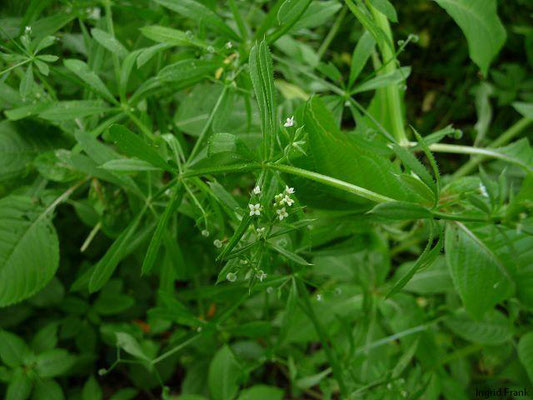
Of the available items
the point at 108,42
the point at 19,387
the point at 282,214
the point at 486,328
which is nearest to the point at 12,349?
the point at 19,387

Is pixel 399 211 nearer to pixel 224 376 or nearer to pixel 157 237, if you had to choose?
pixel 157 237

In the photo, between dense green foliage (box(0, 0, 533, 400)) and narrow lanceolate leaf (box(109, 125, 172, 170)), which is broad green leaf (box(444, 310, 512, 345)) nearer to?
dense green foliage (box(0, 0, 533, 400))

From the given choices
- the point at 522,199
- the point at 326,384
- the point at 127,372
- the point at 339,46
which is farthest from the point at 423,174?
the point at 339,46

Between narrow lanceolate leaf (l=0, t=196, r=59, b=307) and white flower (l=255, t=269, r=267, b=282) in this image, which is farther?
narrow lanceolate leaf (l=0, t=196, r=59, b=307)

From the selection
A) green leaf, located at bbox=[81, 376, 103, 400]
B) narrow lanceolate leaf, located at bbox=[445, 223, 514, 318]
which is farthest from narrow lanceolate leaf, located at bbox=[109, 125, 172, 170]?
green leaf, located at bbox=[81, 376, 103, 400]

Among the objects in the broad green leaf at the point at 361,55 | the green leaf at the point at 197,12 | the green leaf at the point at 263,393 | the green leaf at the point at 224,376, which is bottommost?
the green leaf at the point at 263,393

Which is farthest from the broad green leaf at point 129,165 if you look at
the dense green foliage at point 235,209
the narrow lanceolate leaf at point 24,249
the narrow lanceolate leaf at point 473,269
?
the narrow lanceolate leaf at point 473,269

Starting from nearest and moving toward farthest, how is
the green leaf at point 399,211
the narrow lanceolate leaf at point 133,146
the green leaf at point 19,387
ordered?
the green leaf at point 399,211 < the narrow lanceolate leaf at point 133,146 < the green leaf at point 19,387

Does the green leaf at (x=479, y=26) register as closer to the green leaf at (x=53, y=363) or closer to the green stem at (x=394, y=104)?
the green stem at (x=394, y=104)
